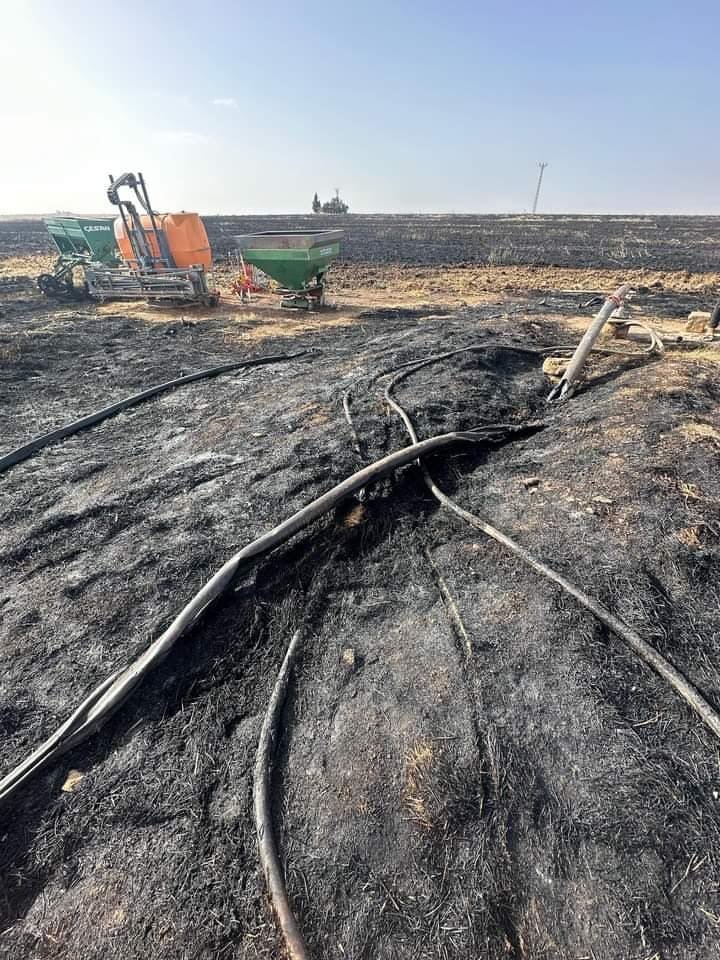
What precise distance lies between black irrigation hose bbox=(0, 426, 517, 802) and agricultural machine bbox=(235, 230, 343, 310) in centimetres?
949

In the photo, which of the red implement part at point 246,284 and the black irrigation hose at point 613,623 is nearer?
the black irrigation hose at point 613,623

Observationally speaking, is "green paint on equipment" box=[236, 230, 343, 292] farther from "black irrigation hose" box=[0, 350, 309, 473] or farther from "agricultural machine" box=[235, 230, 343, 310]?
"black irrigation hose" box=[0, 350, 309, 473]

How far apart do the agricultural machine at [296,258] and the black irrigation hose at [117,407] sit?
14.7 ft

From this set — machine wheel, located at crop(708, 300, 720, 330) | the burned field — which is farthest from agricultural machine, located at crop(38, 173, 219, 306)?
machine wheel, located at crop(708, 300, 720, 330)

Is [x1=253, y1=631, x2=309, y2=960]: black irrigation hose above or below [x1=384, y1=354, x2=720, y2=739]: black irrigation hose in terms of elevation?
below

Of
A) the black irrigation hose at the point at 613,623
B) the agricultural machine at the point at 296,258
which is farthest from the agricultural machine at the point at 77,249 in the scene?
the black irrigation hose at the point at 613,623

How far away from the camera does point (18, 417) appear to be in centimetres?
660

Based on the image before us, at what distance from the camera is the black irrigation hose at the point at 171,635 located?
94.9 inches

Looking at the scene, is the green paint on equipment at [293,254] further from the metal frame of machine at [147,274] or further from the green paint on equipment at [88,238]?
the green paint on equipment at [88,238]

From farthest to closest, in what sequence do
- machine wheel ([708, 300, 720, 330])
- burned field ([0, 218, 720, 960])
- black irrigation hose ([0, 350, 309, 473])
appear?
machine wheel ([708, 300, 720, 330]) → black irrigation hose ([0, 350, 309, 473]) → burned field ([0, 218, 720, 960])

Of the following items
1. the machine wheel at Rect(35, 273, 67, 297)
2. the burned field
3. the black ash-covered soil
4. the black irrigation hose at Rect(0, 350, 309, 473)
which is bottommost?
the black ash-covered soil

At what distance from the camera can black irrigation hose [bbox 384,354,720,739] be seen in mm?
2424

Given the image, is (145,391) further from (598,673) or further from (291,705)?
(598,673)

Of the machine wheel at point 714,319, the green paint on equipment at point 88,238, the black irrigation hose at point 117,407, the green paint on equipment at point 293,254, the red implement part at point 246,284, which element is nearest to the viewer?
the black irrigation hose at point 117,407
